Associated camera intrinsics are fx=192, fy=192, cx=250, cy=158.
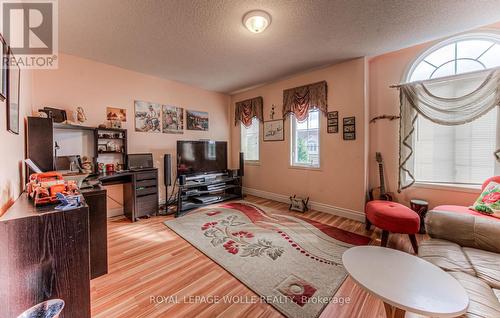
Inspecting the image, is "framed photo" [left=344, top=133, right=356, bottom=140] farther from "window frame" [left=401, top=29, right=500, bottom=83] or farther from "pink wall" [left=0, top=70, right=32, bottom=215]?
"pink wall" [left=0, top=70, right=32, bottom=215]

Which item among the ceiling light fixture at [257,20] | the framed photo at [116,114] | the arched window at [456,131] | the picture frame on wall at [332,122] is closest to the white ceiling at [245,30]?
the ceiling light fixture at [257,20]

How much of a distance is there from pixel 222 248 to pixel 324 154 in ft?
7.57

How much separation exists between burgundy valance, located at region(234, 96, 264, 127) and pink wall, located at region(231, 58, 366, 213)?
0.38ft

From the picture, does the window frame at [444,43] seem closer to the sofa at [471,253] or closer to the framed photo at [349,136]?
the framed photo at [349,136]

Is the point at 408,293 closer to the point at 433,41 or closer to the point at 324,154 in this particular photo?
the point at 324,154

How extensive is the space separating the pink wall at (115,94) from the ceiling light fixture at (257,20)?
7.91ft

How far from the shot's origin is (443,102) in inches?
98.6

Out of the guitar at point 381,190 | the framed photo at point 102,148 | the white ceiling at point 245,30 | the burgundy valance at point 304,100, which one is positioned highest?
the white ceiling at point 245,30

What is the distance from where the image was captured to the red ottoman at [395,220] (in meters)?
2.00

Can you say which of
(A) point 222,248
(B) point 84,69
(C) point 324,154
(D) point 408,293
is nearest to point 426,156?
(C) point 324,154

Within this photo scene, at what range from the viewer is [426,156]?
273cm

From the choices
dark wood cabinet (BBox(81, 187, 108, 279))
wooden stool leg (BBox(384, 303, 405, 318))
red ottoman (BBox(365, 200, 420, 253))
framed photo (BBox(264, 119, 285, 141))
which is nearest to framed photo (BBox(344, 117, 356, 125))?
framed photo (BBox(264, 119, 285, 141))

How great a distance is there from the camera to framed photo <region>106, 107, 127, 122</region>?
3207 mm

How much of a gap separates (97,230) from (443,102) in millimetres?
4234
